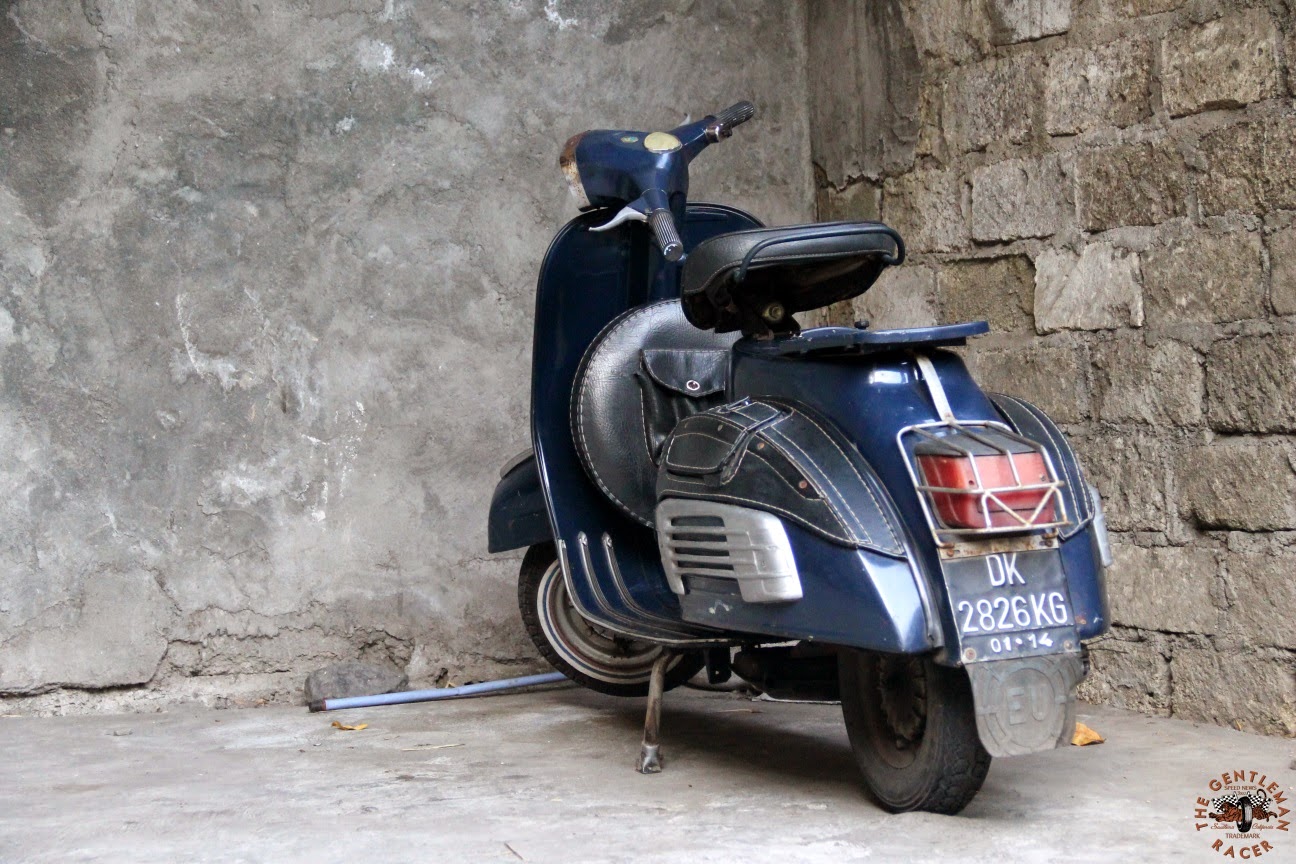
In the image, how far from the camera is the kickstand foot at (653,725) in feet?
9.42

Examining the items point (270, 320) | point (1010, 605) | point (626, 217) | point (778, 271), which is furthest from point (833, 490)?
point (270, 320)

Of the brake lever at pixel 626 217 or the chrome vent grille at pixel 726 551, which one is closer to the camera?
the chrome vent grille at pixel 726 551

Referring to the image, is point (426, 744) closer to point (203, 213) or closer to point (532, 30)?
point (203, 213)

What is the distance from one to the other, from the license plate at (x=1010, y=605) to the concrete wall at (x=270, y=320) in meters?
2.20

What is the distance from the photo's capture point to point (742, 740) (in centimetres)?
Result: 322

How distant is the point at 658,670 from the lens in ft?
9.59

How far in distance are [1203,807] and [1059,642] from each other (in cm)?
54

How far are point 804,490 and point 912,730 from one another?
48 cm

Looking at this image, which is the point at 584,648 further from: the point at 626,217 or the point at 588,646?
the point at 626,217

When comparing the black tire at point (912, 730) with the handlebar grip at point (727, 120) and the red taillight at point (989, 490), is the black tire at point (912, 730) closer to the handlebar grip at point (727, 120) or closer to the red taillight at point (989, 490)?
the red taillight at point (989, 490)

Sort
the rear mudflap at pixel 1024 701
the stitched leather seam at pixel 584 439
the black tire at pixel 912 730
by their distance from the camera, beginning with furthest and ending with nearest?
the stitched leather seam at pixel 584 439 < the black tire at pixel 912 730 < the rear mudflap at pixel 1024 701

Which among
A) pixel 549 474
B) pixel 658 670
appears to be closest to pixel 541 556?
pixel 549 474

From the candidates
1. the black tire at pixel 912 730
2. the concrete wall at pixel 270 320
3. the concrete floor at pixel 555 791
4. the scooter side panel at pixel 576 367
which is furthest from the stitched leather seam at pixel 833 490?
the concrete wall at pixel 270 320

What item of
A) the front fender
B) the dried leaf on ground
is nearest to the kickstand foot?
the front fender
